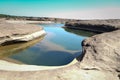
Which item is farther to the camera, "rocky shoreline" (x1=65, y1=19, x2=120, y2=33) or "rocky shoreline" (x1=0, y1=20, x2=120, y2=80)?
"rocky shoreline" (x1=65, y1=19, x2=120, y2=33)

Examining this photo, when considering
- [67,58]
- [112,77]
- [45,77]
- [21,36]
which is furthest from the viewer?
[21,36]

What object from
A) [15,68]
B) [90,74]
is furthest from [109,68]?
[15,68]

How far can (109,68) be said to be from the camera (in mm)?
6570

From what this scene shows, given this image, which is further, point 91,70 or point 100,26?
point 100,26

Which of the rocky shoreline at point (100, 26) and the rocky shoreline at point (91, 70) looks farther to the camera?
the rocky shoreline at point (100, 26)

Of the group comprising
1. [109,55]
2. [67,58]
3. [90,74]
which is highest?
[109,55]

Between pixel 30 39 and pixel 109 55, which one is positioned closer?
pixel 109 55

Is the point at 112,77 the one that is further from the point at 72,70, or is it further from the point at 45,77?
the point at 45,77

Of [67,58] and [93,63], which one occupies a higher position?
[93,63]

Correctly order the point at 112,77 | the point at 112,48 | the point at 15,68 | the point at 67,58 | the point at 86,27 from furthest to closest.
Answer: the point at 86,27 < the point at 67,58 < the point at 112,48 < the point at 15,68 < the point at 112,77

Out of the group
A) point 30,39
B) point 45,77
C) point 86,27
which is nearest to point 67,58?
point 45,77

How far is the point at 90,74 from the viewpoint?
20.0 feet

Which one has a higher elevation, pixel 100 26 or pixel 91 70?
pixel 100 26

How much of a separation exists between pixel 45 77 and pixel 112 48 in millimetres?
3973
